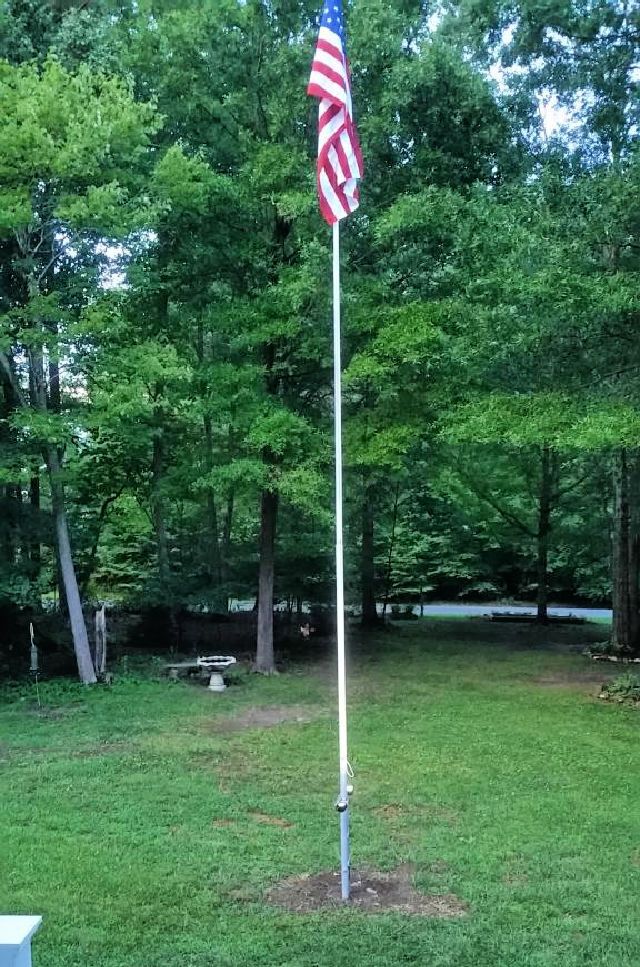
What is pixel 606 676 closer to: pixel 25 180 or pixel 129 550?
pixel 129 550

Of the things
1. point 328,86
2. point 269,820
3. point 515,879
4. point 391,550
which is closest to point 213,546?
point 391,550

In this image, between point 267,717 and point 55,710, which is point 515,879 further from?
point 55,710

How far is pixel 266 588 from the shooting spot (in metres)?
13.1

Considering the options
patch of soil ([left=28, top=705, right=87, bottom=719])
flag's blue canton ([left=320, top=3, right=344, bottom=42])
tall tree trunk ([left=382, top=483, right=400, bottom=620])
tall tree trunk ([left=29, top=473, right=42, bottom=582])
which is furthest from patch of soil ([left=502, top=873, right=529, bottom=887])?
tall tree trunk ([left=382, top=483, right=400, bottom=620])

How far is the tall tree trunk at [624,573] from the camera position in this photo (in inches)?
533

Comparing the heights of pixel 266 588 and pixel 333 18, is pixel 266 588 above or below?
below

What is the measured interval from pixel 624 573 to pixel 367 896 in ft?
32.7

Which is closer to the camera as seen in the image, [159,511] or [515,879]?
[515,879]

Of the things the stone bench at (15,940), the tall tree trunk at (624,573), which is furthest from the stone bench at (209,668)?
the stone bench at (15,940)

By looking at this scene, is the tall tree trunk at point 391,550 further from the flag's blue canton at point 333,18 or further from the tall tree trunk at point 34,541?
the flag's blue canton at point 333,18

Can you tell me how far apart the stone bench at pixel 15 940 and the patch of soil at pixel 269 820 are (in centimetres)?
386

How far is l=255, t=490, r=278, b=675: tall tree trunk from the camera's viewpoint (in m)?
13.0

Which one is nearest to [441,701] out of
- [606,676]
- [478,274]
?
[606,676]

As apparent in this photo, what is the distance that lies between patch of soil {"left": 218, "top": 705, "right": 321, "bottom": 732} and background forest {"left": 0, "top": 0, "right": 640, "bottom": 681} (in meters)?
2.77
